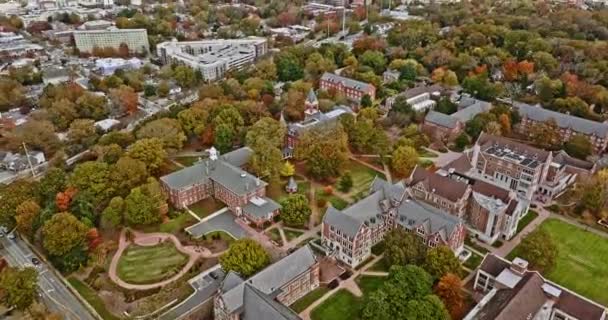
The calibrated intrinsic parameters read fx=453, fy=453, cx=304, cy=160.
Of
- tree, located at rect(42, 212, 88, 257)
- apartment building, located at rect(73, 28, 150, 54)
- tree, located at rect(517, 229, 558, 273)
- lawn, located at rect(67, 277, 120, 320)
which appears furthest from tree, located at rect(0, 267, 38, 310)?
apartment building, located at rect(73, 28, 150, 54)

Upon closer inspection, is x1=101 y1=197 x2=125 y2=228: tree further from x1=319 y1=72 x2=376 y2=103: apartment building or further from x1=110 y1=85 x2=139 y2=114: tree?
x1=319 y1=72 x2=376 y2=103: apartment building

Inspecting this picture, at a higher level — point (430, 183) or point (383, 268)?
point (430, 183)

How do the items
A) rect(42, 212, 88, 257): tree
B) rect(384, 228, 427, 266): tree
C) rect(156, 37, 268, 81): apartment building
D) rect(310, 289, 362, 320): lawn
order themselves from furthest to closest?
rect(156, 37, 268, 81): apartment building → rect(42, 212, 88, 257): tree → rect(384, 228, 427, 266): tree → rect(310, 289, 362, 320): lawn

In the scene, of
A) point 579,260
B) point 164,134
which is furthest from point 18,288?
point 579,260

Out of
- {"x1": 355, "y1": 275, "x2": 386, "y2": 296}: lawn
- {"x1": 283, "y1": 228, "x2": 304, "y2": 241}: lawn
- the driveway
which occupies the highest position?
the driveway

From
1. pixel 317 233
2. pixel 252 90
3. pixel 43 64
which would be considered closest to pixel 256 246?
pixel 317 233

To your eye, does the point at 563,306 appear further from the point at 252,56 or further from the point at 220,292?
the point at 252,56
